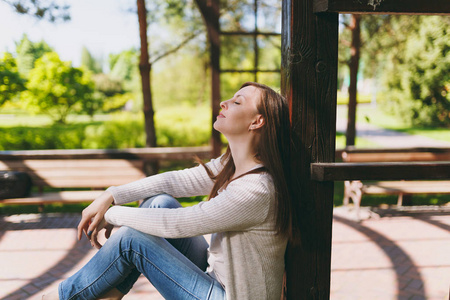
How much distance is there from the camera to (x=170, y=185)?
Answer: 211 cm

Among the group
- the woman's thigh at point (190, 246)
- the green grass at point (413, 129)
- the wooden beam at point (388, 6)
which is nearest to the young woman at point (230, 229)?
the woman's thigh at point (190, 246)

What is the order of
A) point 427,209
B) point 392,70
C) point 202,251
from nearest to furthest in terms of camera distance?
point 202,251 < point 427,209 < point 392,70

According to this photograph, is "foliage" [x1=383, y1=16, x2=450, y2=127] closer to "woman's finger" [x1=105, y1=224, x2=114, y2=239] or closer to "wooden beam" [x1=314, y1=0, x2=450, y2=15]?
"wooden beam" [x1=314, y1=0, x2=450, y2=15]

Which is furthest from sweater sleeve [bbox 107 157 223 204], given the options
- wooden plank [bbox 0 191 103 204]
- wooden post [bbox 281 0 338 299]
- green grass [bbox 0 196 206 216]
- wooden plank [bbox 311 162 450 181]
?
green grass [bbox 0 196 206 216]

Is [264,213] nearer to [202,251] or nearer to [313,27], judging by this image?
[202,251]

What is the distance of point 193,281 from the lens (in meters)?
1.75

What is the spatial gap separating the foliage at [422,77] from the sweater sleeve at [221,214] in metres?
15.1

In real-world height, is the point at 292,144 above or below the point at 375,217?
above

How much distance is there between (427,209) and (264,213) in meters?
5.09

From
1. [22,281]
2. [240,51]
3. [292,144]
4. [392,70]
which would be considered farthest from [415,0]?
[392,70]

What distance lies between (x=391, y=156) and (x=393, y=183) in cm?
47

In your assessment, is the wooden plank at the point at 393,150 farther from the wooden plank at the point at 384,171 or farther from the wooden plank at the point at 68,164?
the wooden plank at the point at 384,171

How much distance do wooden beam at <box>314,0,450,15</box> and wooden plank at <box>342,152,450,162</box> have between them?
4403 mm

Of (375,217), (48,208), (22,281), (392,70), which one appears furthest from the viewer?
(392,70)
